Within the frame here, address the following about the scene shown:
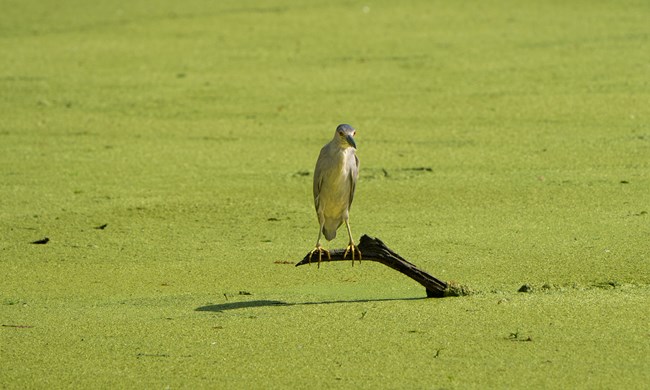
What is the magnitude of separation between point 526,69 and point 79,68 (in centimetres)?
342

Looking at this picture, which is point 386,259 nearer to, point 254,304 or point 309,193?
point 254,304

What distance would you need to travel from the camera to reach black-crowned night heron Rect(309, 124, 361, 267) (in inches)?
170

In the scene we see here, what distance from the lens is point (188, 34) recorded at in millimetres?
9852

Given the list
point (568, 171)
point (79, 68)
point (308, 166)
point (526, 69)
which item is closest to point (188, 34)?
point (79, 68)

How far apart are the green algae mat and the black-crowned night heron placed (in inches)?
12.3

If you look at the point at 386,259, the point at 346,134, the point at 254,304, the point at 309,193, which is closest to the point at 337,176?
the point at 346,134

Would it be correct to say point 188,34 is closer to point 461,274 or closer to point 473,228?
point 473,228

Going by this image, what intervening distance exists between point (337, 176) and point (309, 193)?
1.64 metres

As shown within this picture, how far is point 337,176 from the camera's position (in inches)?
170

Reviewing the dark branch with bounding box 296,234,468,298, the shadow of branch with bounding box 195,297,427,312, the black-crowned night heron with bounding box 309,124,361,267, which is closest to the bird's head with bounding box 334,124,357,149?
the black-crowned night heron with bounding box 309,124,361,267

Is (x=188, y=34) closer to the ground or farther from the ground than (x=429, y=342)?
farther from the ground

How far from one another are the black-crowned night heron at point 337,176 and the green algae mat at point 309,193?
313mm

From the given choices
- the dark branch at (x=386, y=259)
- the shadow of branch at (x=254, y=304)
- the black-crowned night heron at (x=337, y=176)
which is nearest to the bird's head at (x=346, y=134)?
the black-crowned night heron at (x=337, y=176)

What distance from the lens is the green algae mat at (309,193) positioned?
3676mm
